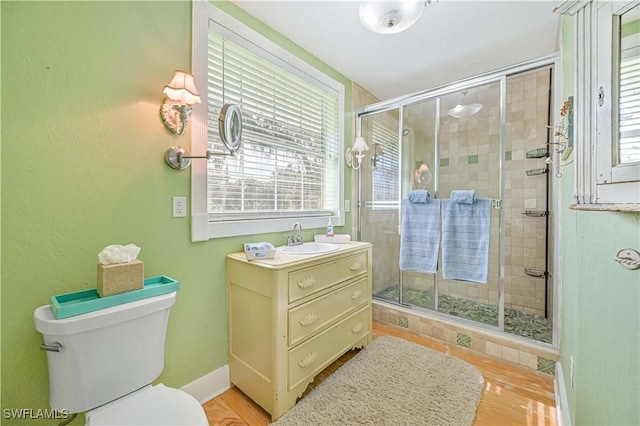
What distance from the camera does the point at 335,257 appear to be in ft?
5.73

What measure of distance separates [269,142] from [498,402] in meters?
2.22

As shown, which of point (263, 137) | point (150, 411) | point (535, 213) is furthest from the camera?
point (535, 213)

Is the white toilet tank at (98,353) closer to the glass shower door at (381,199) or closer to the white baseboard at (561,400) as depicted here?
the white baseboard at (561,400)

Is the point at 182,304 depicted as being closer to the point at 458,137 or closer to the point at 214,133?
the point at 214,133

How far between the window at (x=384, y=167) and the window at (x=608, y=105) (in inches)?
72.0

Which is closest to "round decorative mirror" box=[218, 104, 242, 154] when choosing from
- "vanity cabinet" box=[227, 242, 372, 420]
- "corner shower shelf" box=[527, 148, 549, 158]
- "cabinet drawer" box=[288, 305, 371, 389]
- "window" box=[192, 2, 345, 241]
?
"window" box=[192, 2, 345, 241]

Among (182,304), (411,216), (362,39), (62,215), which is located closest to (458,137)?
(411,216)

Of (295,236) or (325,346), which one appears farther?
(295,236)

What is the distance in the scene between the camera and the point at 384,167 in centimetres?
282

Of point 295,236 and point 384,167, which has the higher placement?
point 384,167

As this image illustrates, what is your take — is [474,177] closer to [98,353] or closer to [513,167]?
[513,167]

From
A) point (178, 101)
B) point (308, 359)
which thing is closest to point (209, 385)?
point (308, 359)

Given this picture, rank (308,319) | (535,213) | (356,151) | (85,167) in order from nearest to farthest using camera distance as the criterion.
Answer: (85,167), (308,319), (535,213), (356,151)

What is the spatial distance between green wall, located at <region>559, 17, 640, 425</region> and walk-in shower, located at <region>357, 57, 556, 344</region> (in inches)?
43.0
